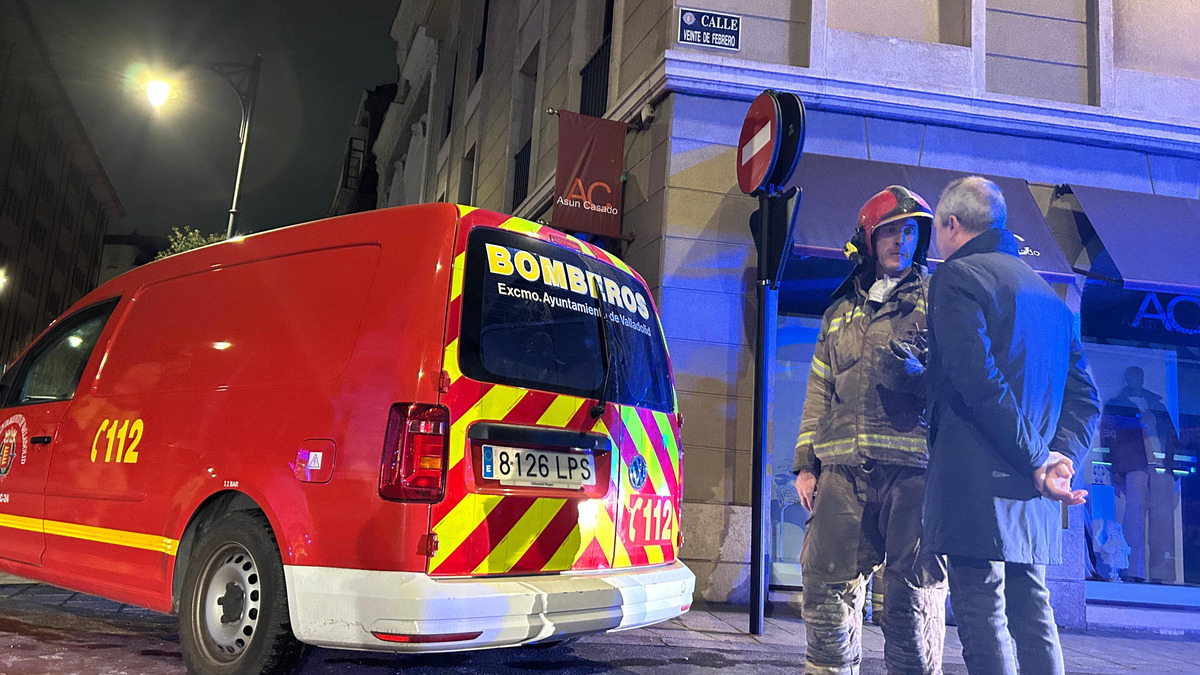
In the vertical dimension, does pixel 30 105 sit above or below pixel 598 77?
above

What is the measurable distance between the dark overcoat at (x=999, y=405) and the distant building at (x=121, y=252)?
286 feet

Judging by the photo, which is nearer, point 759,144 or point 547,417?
point 547,417

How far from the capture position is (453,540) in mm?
3355

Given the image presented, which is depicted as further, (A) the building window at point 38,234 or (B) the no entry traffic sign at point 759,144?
(A) the building window at point 38,234

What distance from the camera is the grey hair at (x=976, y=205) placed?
11.1 feet

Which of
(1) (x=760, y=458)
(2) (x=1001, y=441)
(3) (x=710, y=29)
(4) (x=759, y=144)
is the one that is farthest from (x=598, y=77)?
(2) (x=1001, y=441)

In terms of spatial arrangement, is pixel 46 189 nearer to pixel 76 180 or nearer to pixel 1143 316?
pixel 76 180

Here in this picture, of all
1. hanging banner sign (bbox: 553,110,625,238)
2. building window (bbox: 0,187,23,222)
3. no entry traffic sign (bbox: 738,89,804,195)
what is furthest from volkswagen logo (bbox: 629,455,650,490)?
building window (bbox: 0,187,23,222)

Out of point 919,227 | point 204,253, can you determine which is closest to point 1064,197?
point 919,227

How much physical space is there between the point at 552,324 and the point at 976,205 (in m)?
1.74

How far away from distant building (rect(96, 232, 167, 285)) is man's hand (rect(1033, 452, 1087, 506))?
87454mm

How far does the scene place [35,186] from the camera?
5769 centimetres

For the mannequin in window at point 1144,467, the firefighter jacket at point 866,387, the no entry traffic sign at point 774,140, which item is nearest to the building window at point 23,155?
the no entry traffic sign at point 774,140

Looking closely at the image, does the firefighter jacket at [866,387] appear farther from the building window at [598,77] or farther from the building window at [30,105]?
the building window at [30,105]
